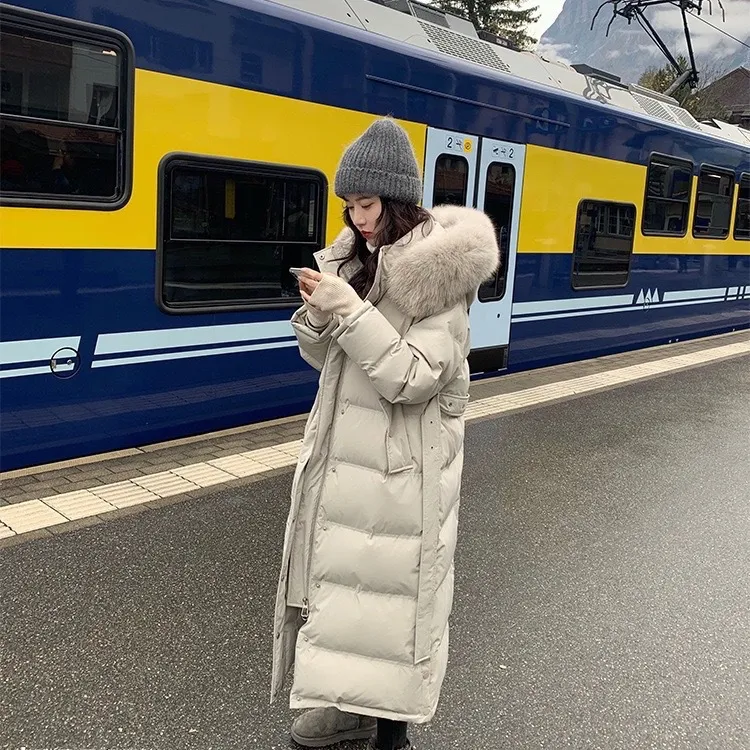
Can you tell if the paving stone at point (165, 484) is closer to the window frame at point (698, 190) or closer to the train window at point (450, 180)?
the train window at point (450, 180)

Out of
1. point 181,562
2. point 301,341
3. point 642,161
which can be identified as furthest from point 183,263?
point 642,161

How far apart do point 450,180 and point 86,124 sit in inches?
124

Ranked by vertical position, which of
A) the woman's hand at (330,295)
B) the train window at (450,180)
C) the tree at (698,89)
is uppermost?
the tree at (698,89)

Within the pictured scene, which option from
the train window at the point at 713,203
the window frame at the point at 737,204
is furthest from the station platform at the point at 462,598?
the window frame at the point at 737,204

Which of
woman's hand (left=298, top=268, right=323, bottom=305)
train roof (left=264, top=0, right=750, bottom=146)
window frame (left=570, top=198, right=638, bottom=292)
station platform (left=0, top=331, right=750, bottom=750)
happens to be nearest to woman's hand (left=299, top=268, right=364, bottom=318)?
woman's hand (left=298, top=268, right=323, bottom=305)

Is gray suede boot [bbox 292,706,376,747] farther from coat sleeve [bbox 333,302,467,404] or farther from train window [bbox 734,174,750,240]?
train window [bbox 734,174,750,240]

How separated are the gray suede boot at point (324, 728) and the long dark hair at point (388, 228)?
51.3 inches

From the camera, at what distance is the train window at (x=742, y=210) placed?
10.9m

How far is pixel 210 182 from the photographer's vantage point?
15.6 ft

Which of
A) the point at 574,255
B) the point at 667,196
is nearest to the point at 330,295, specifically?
the point at 574,255

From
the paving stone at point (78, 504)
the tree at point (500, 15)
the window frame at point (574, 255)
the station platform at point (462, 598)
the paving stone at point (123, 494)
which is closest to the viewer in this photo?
the station platform at point (462, 598)

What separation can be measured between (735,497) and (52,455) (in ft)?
Answer: 13.4

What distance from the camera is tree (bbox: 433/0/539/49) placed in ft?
104

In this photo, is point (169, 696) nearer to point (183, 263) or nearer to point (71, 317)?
point (71, 317)
